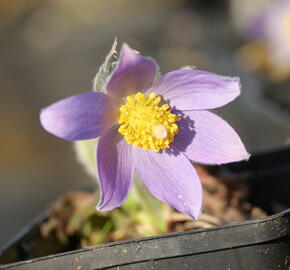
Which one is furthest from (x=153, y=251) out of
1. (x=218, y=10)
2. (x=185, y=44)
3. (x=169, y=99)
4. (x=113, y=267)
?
(x=218, y=10)

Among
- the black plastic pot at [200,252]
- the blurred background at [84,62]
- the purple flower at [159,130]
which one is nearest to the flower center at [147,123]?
the purple flower at [159,130]

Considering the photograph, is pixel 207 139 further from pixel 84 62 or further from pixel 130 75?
pixel 84 62

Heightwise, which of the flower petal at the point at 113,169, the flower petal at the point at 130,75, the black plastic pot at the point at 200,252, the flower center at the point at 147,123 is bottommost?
the black plastic pot at the point at 200,252

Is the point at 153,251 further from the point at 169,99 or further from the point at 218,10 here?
the point at 218,10

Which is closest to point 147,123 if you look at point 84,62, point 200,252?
point 200,252

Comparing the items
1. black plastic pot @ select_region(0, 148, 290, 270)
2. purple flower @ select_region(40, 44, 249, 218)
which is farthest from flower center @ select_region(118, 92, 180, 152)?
black plastic pot @ select_region(0, 148, 290, 270)

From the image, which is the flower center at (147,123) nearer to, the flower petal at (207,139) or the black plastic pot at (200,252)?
the flower petal at (207,139)
